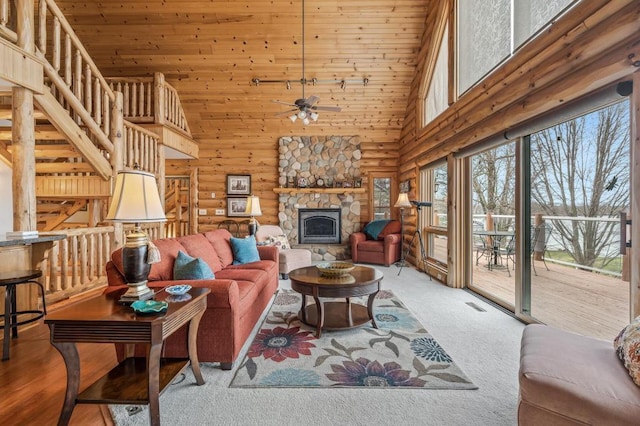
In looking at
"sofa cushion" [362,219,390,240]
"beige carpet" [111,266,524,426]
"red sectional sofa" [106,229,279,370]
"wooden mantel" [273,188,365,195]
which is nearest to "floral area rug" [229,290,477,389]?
"beige carpet" [111,266,524,426]

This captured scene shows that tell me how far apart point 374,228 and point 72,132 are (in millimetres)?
5400

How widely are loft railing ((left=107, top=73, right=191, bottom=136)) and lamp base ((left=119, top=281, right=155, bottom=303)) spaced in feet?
15.0

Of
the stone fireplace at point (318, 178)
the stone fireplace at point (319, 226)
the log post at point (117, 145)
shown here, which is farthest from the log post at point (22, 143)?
the stone fireplace at point (319, 226)

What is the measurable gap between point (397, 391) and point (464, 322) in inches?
59.6

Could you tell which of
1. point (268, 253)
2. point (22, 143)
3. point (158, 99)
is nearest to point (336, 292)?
point (268, 253)

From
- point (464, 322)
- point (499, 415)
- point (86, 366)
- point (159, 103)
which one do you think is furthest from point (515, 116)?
point (159, 103)

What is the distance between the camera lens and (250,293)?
2.66 m

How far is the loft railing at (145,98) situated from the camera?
18.1ft

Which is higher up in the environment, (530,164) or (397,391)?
(530,164)

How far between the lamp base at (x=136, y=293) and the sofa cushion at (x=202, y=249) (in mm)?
1183

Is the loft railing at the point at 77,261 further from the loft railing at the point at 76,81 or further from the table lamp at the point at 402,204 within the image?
the table lamp at the point at 402,204

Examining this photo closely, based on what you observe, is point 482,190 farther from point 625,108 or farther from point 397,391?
point 397,391

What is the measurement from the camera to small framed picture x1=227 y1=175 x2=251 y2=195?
7164 millimetres

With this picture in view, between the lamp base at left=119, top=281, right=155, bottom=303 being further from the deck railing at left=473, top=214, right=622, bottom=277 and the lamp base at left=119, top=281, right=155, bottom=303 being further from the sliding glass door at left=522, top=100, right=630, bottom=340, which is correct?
the deck railing at left=473, top=214, right=622, bottom=277
